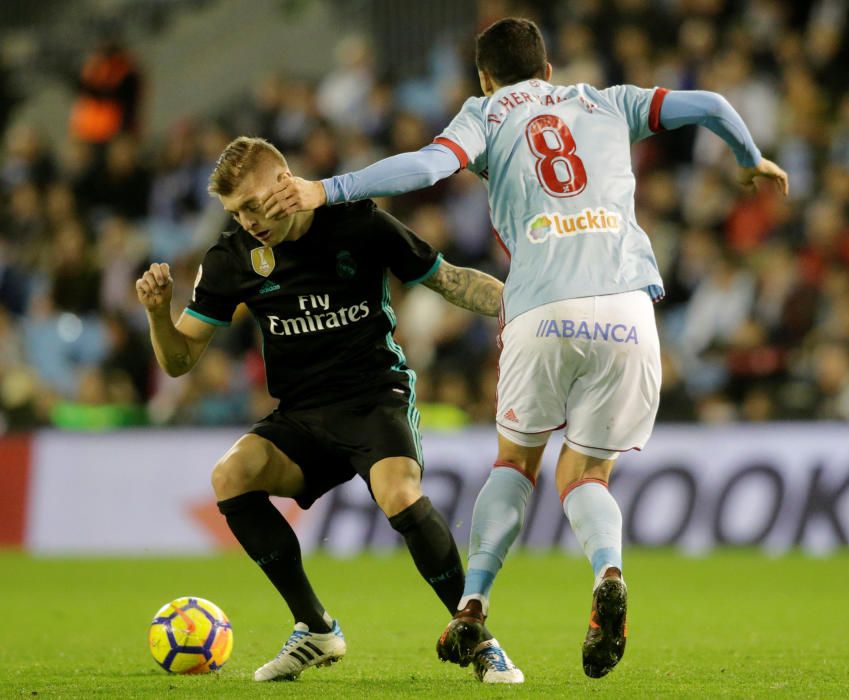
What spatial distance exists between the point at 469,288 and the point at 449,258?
27.9 feet

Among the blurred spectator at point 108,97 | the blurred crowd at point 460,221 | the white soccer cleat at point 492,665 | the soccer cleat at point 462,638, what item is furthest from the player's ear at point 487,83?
the blurred spectator at point 108,97

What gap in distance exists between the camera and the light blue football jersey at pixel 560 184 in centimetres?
516

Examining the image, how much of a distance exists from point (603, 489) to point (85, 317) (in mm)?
11823

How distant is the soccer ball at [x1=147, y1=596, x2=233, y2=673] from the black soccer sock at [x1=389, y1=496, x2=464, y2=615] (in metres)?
0.94

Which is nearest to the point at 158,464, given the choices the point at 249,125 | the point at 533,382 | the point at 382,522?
the point at 382,522

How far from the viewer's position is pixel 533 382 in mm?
5199

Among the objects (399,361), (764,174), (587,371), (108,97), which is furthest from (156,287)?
(108,97)

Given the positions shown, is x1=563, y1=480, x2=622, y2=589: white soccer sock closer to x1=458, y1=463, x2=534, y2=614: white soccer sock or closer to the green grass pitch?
x1=458, y1=463, x2=534, y2=614: white soccer sock

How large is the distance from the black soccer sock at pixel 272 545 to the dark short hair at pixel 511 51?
6.05 ft

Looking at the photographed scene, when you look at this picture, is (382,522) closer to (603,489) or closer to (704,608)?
(704,608)

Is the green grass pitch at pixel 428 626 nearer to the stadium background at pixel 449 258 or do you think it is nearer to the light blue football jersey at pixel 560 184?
the stadium background at pixel 449 258

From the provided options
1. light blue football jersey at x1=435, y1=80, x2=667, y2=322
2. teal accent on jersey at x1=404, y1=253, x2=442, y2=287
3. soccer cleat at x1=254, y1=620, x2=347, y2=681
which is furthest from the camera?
teal accent on jersey at x1=404, y1=253, x2=442, y2=287

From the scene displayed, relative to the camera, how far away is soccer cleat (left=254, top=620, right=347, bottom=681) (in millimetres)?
5723

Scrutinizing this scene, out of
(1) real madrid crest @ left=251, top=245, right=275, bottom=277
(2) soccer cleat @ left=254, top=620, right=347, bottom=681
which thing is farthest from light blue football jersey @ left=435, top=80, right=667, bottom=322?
(2) soccer cleat @ left=254, top=620, right=347, bottom=681
